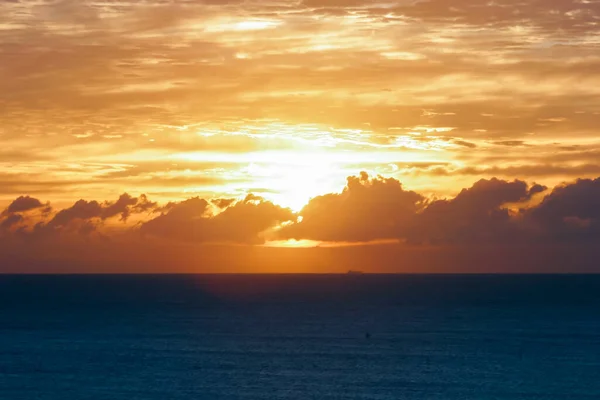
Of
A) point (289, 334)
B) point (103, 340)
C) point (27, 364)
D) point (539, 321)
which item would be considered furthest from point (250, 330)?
point (539, 321)

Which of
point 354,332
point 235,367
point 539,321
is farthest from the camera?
point 539,321

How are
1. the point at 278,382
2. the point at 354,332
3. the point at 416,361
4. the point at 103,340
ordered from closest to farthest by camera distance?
the point at 278,382
the point at 416,361
the point at 103,340
the point at 354,332

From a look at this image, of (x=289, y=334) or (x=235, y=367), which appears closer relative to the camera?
(x=235, y=367)

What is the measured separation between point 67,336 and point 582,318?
328ft

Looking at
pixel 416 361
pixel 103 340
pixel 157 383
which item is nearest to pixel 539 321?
pixel 416 361

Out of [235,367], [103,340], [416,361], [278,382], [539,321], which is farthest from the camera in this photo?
[539,321]

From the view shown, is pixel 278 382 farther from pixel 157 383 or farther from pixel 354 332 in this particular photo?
pixel 354 332

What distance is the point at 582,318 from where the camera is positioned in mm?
165750

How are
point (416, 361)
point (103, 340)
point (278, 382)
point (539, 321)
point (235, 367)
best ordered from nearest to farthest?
point (278, 382)
point (235, 367)
point (416, 361)
point (103, 340)
point (539, 321)

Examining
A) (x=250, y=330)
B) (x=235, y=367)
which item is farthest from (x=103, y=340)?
(x=235, y=367)

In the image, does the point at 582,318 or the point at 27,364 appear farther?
the point at 582,318

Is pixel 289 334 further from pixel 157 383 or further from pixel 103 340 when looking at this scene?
pixel 157 383

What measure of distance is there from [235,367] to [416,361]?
72.9 ft

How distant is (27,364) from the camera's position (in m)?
96.4
